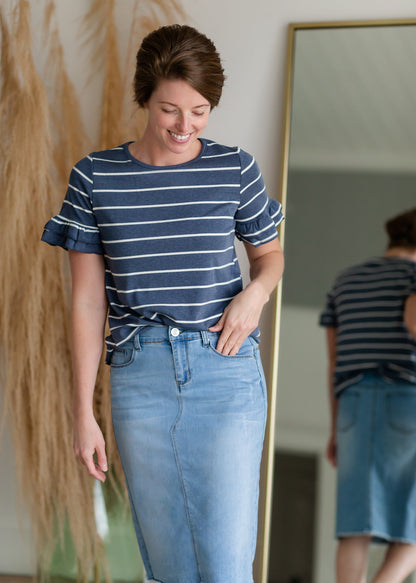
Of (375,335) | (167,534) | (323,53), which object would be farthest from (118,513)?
(323,53)

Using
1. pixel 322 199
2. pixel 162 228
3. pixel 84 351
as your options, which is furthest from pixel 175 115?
pixel 322 199

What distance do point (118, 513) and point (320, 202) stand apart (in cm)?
110

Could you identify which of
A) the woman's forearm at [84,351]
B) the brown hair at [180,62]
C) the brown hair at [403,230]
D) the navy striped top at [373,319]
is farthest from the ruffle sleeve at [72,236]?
the brown hair at [403,230]

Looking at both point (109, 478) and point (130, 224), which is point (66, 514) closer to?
point (109, 478)

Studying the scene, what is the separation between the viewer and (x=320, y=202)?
1986 mm

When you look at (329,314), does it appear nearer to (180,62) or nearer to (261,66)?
(261,66)

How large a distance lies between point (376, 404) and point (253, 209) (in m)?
0.70

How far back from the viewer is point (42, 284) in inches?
78.7

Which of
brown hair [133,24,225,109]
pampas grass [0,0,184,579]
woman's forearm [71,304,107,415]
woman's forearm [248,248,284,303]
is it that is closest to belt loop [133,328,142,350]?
woman's forearm [71,304,107,415]

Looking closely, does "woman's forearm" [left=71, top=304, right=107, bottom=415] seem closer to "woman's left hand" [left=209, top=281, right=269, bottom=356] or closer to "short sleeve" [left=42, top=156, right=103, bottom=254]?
"short sleeve" [left=42, top=156, right=103, bottom=254]

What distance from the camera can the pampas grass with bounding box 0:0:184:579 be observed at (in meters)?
1.97

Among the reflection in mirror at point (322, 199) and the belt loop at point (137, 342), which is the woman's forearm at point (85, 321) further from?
the reflection in mirror at point (322, 199)

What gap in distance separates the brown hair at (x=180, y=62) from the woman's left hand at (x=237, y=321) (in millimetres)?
377

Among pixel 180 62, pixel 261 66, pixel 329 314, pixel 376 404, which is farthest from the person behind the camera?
pixel 261 66
